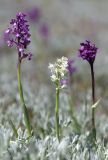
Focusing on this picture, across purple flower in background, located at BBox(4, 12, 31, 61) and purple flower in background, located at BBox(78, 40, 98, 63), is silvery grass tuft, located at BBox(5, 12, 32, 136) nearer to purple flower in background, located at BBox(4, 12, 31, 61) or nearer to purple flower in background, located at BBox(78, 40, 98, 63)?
purple flower in background, located at BBox(4, 12, 31, 61)

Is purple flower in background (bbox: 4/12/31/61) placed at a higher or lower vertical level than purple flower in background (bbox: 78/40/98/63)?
higher

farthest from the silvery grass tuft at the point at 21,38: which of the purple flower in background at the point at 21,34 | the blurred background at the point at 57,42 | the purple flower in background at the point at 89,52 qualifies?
the blurred background at the point at 57,42

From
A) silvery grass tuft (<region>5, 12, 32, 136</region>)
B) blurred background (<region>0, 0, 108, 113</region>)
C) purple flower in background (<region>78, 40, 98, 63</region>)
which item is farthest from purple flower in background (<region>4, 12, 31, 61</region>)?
blurred background (<region>0, 0, 108, 113</region>)

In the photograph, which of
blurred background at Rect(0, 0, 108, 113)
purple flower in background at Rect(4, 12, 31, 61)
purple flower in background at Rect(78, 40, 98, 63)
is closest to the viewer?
purple flower in background at Rect(4, 12, 31, 61)

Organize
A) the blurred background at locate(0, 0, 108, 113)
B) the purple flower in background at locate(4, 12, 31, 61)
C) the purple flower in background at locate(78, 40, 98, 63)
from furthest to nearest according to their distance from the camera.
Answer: the blurred background at locate(0, 0, 108, 113) < the purple flower in background at locate(78, 40, 98, 63) < the purple flower in background at locate(4, 12, 31, 61)

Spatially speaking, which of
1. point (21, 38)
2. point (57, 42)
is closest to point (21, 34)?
point (21, 38)

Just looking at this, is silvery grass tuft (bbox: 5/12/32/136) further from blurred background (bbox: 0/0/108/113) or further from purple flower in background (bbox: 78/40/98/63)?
blurred background (bbox: 0/0/108/113)

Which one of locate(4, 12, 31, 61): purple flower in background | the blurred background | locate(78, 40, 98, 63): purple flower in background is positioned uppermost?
the blurred background

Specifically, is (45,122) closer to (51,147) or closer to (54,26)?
(51,147)

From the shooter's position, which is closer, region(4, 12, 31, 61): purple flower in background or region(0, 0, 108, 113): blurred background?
region(4, 12, 31, 61): purple flower in background
